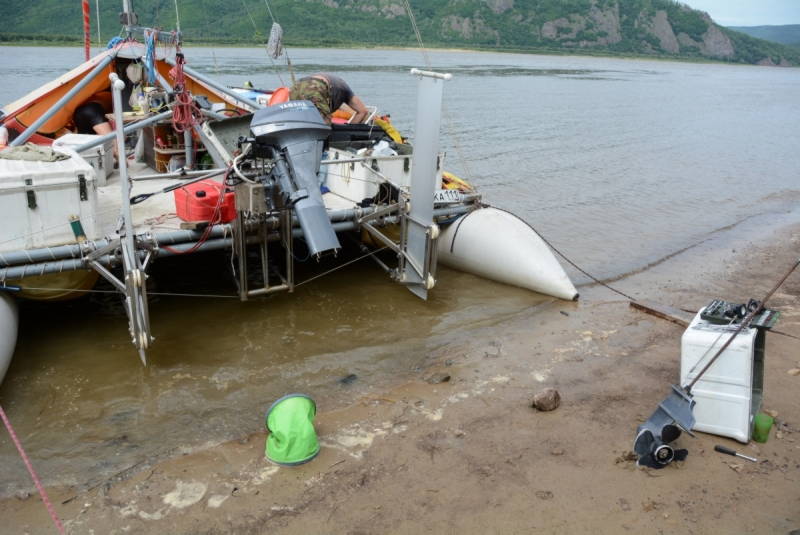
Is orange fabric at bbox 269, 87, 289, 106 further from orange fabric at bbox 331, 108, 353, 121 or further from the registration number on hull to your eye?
the registration number on hull

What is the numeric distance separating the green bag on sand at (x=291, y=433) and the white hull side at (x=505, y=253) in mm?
4302

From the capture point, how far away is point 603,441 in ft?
16.8

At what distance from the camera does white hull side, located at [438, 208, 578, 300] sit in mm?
8422

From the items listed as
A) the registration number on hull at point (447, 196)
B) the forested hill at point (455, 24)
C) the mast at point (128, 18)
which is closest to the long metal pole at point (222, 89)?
the mast at point (128, 18)

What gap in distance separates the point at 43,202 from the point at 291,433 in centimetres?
342

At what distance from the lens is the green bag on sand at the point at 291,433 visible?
4.87 metres

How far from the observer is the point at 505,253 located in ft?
28.2

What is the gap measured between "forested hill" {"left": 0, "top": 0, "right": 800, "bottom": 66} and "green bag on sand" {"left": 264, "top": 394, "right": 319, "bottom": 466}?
2996 centimetres

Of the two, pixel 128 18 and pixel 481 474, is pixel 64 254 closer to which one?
pixel 481 474

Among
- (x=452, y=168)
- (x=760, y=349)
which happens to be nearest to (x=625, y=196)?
(x=452, y=168)

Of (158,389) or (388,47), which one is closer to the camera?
(158,389)

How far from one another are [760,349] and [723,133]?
81.0 feet

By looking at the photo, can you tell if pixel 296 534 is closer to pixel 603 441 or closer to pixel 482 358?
pixel 603 441

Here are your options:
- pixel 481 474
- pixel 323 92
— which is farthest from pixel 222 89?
pixel 481 474
